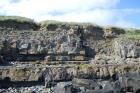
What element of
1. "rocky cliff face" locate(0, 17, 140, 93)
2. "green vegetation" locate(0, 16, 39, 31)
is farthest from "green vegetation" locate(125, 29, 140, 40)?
"green vegetation" locate(0, 16, 39, 31)

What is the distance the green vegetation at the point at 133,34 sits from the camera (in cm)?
3638

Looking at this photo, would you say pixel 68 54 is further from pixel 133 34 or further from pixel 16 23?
pixel 133 34

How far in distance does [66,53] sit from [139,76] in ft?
28.0

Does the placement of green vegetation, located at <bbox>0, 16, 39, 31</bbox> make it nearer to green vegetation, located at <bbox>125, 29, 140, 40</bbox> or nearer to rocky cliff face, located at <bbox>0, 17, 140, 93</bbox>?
rocky cliff face, located at <bbox>0, 17, 140, 93</bbox>

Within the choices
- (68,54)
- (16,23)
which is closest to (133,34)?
(68,54)

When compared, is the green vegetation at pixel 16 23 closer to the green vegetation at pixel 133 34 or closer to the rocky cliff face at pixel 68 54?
the rocky cliff face at pixel 68 54

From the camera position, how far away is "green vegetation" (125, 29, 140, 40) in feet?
119

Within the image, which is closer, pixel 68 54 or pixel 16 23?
pixel 68 54

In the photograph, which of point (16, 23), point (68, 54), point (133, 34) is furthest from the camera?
point (133, 34)

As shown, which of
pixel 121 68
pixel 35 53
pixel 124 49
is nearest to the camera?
pixel 121 68

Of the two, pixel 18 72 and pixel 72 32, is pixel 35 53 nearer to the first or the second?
pixel 72 32

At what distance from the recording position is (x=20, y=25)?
34.1 metres

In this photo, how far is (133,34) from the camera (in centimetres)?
3800

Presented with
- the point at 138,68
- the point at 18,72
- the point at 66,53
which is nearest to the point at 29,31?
the point at 66,53
